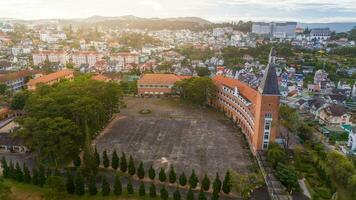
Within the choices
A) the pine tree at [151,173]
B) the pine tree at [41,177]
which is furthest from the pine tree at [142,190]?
the pine tree at [41,177]

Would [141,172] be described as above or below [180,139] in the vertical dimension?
above

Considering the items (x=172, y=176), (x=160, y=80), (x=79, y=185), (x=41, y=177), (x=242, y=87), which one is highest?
(x=242, y=87)

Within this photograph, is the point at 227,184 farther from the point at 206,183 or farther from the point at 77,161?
the point at 77,161

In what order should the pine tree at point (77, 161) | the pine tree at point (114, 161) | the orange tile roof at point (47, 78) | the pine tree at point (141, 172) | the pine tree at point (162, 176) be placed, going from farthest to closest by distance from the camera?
1. the orange tile roof at point (47, 78)
2. the pine tree at point (77, 161)
3. the pine tree at point (114, 161)
4. the pine tree at point (141, 172)
5. the pine tree at point (162, 176)

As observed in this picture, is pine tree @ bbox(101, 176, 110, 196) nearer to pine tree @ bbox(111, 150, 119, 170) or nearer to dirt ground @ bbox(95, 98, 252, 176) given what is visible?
pine tree @ bbox(111, 150, 119, 170)

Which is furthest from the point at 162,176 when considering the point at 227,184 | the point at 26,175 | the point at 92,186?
the point at 26,175

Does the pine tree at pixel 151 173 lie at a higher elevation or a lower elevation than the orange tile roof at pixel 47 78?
lower

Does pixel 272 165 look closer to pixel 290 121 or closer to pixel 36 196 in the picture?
pixel 290 121

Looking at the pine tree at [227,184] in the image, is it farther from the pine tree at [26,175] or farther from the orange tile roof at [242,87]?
the pine tree at [26,175]
